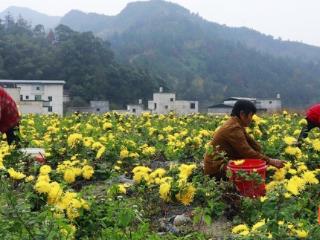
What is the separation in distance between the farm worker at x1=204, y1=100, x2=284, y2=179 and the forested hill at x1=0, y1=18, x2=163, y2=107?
156 ft

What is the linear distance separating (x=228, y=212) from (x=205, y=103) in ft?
226

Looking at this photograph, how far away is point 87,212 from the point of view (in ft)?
12.5

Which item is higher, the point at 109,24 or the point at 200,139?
the point at 109,24

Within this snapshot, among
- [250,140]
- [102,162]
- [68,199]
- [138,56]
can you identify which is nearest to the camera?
[68,199]

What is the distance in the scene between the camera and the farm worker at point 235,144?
5820 millimetres

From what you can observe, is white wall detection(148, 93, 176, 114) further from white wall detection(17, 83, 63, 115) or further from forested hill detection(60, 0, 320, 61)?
forested hill detection(60, 0, 320, 61)

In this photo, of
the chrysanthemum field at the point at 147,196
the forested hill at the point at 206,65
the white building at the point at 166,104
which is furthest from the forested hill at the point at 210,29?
the chrysanthemum field at the point at 147,196

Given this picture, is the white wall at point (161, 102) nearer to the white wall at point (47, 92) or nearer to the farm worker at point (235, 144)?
the white wall at point (47, 92)

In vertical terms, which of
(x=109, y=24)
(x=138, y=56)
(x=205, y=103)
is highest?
(x=109, y=24)

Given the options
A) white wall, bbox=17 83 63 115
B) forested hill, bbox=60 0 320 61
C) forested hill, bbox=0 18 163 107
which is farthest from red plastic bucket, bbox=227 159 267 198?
forested hill, bbox=60 0 320 61

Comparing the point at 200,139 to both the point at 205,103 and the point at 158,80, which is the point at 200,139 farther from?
the point at 205,103

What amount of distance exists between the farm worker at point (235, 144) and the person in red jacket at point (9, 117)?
7.75 feet

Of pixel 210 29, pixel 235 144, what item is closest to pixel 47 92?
pixel 235 144

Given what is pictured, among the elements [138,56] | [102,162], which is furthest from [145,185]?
[138,56]
